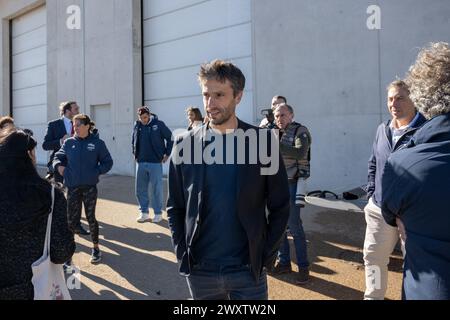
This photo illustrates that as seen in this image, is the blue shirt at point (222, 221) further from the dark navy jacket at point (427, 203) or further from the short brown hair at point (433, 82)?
the short brown hair at point (433, 82)

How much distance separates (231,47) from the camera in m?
10.2

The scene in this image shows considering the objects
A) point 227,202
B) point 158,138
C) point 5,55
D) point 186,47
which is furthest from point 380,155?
point 5,55

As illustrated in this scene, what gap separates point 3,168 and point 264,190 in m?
1.37

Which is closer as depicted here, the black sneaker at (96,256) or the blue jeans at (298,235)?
the blue jeans at (298,235)

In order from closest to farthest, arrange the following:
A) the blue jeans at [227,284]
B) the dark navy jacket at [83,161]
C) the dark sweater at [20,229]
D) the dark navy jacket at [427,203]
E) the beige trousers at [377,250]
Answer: the dark navy jacket at [427,203] < the dark sweater at [20,229] < the blue jeans at [227,284] < the beige trousers at [377,250] < the dark navy jacket at [83,161]

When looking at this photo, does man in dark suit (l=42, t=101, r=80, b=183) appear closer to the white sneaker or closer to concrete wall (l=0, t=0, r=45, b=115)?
the white sneaker

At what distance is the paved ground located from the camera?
3.95 metres

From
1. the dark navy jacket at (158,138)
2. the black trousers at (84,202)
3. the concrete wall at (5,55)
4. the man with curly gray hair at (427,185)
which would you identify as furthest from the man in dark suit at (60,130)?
the concrete wall at (5,55)

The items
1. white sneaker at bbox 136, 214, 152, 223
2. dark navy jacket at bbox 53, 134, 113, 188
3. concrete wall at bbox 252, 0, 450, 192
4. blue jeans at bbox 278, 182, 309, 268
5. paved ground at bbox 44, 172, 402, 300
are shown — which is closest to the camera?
paved ground at bbox 44, 172, 402, 300

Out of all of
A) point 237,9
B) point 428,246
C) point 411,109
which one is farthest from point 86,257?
point 237,9

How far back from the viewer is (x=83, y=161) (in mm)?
4855

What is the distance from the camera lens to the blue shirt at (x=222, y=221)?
216 centimetres

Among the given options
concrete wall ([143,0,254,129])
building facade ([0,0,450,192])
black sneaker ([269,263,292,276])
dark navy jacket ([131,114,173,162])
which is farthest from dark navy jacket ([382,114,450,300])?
concrete wall ([143,0,254,129])

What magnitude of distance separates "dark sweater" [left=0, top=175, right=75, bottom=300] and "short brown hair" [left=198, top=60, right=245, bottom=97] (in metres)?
1.04
